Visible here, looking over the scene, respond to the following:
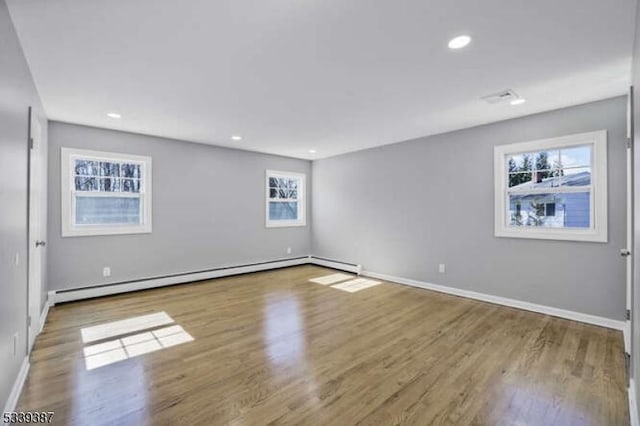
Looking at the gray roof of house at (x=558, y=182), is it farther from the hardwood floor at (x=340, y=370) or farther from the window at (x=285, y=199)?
the window at (x=285, y=199)

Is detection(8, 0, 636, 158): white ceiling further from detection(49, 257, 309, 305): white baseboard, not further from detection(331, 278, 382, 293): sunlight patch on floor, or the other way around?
detection(331, 278, 382, 293): sunlight patch on floor

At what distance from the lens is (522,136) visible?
3.90 m

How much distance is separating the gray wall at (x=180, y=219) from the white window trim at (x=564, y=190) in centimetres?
420

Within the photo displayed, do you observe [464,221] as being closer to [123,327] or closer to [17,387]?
[123,327]

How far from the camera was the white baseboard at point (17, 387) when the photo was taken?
187 centimetres

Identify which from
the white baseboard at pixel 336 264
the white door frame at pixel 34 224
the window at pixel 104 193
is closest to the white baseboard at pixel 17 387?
the white door frame at pixel 34 224

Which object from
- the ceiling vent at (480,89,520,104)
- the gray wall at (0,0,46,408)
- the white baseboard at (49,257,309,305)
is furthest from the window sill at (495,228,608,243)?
the gray wall at (0,0,46,408)

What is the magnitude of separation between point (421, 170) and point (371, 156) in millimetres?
1139

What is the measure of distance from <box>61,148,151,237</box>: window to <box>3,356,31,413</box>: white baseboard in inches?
93.4

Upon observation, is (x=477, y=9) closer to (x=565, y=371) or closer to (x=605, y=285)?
(x=565, y=371)

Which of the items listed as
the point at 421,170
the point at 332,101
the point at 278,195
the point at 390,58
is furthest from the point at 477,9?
the point at 278,195

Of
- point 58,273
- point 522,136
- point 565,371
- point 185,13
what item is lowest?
point 565,371

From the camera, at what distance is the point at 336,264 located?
6414 mm

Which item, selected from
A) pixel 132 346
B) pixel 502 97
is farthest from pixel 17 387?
pixel 502 97
